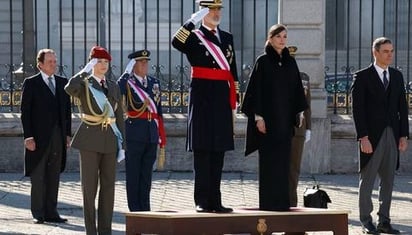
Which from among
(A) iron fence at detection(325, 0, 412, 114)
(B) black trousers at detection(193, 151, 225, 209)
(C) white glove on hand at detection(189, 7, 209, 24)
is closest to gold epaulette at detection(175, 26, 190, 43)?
(C) white glove on hand at detection(189, 7, 209, 24)

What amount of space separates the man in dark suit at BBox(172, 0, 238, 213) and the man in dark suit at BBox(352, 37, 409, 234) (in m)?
1.92

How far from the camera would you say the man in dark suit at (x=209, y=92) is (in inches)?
352

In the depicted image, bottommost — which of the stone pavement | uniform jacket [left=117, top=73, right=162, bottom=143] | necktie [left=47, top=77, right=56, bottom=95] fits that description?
the stone pavement

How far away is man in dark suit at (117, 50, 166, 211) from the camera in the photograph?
11.2 m

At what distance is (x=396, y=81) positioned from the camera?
10.7 m

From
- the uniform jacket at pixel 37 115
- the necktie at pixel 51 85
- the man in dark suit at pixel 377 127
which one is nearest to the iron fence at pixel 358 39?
the man in dark suit at pixel 377 127

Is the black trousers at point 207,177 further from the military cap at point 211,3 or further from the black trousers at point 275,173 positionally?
the military cap at point 211,3

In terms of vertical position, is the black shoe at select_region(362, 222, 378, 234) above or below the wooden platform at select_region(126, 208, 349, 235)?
below

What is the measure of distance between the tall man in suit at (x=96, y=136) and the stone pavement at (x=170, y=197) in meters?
0.84

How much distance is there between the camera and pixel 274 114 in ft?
29.9

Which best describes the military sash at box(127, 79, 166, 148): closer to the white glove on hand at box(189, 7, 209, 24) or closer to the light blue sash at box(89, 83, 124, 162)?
the light blue sash at box(89, 83, 124, 162)

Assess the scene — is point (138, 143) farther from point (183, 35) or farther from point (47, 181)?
point (183, 35)

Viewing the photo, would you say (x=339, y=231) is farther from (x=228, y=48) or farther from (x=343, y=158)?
(x=343, y=158)

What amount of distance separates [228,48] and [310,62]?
5946 mm
